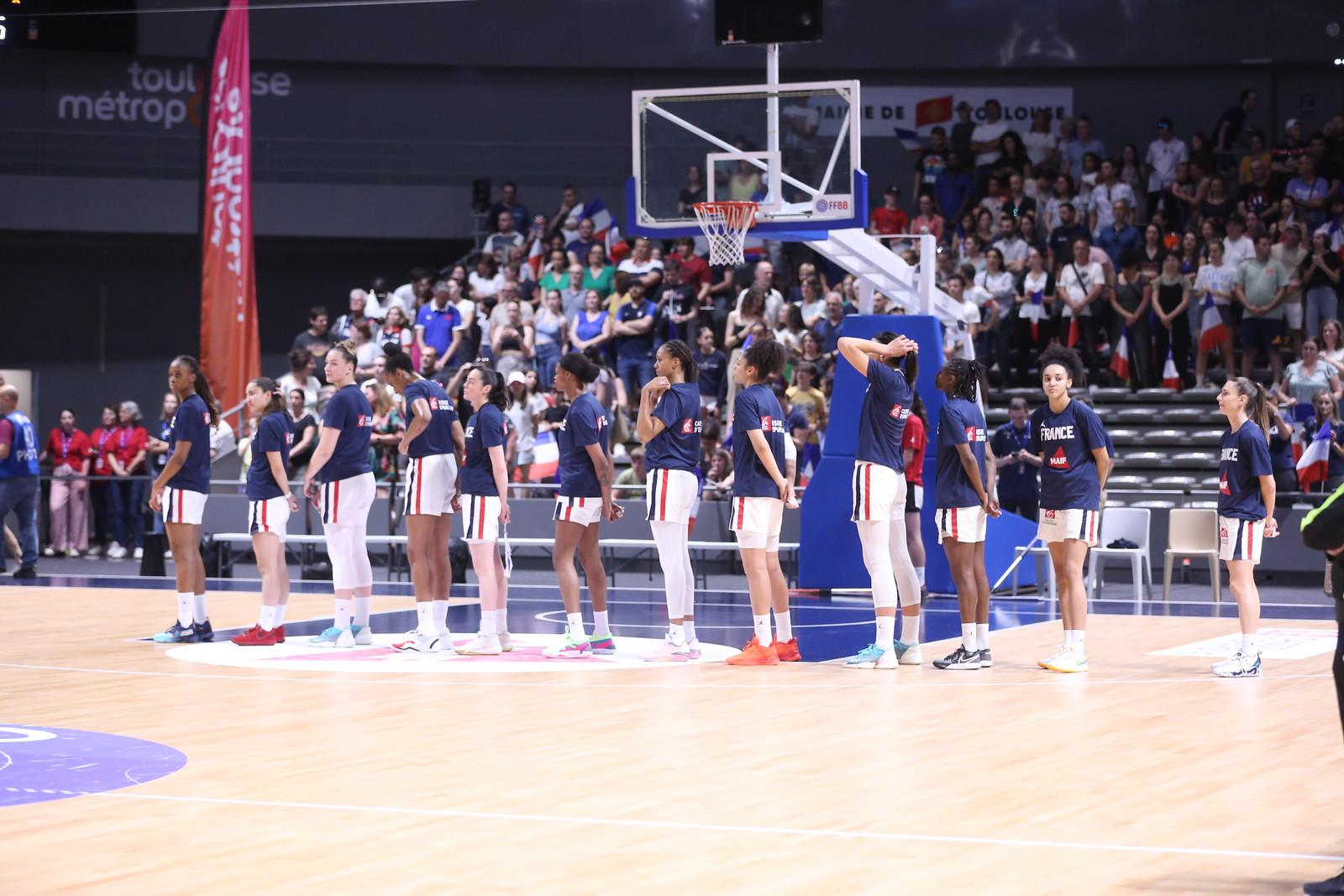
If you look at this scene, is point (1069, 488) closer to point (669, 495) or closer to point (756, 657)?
point (756, 657)

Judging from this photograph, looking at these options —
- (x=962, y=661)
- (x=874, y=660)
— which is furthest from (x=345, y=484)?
(x=962, y=661)

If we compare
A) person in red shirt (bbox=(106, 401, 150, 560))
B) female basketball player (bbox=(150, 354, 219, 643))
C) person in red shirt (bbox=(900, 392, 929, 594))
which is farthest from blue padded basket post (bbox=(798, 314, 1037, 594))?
person in red shirt (bbox=(106, 401, 150, 560))

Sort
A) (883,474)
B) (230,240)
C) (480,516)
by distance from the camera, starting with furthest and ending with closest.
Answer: (230,240)
(480,516)
(883,474)

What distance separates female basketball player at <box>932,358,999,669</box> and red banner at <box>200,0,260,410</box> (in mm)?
13474

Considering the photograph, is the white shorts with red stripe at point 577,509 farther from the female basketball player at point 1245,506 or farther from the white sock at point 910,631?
the female basketball player at point 1245,506

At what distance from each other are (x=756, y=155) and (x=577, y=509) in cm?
472

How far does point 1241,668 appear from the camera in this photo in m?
10.5

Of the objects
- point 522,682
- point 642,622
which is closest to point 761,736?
point 522,682

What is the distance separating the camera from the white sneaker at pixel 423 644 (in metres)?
11.5

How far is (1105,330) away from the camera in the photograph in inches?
822

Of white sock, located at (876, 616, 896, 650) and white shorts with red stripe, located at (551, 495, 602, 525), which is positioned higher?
white shorts with red stripe, located at (551, 495, 602, 525)

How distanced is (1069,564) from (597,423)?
10.5 ft

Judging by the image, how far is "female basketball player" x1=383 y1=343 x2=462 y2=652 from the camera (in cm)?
1141

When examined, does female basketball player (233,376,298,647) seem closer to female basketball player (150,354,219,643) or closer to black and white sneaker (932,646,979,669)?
female basketball player (150,354,219,643)
